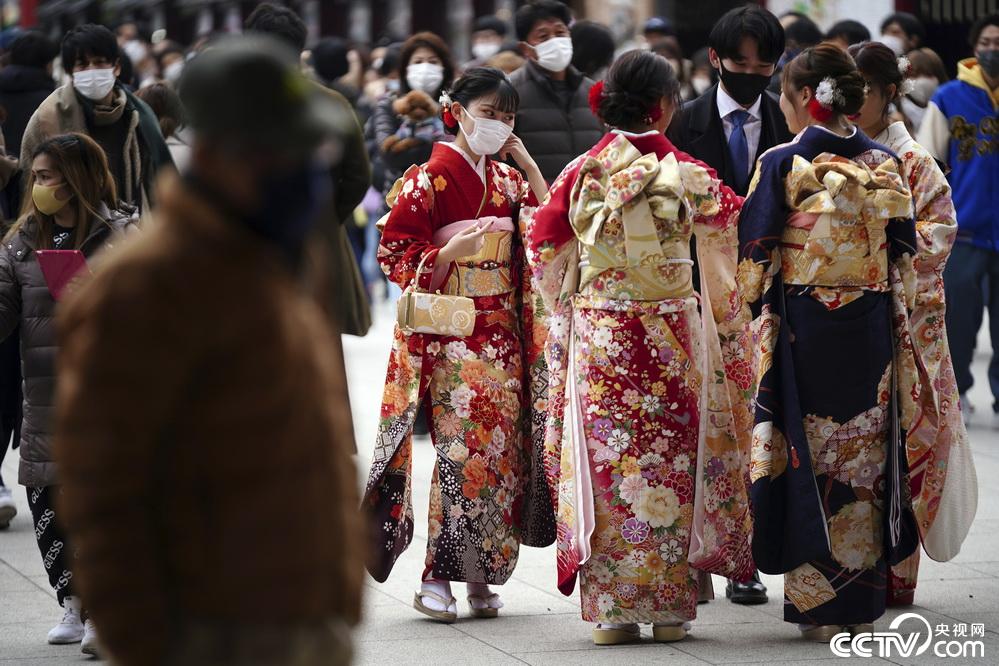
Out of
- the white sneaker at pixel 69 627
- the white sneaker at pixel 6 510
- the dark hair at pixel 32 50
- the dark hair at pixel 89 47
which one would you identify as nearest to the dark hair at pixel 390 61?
the dark hair at pixel 32 50

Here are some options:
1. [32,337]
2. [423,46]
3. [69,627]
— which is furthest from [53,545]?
[423,46]

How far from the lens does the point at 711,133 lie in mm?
5770

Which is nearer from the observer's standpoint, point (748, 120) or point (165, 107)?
point (748, 120)

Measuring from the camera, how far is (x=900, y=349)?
4.77m

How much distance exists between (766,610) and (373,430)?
12.6 ft

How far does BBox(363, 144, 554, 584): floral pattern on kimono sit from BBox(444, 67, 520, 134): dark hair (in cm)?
19

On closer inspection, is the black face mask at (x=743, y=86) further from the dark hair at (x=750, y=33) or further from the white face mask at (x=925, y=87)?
the white face mask at (x=925, y=87)

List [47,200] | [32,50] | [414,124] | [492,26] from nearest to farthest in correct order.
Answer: [47,200] → [414,124] → [32,50] → [492,26]

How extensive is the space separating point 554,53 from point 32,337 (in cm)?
374

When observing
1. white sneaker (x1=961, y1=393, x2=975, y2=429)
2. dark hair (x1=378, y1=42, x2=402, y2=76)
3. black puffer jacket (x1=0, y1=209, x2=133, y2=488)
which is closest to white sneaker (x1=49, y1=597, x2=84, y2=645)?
black puffer jacket (x1=0, y1=209, x2=133, y2=488)

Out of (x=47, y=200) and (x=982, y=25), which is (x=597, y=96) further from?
(x=982, y=25)

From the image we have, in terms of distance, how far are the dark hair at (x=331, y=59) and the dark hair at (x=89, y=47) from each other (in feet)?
11.2
